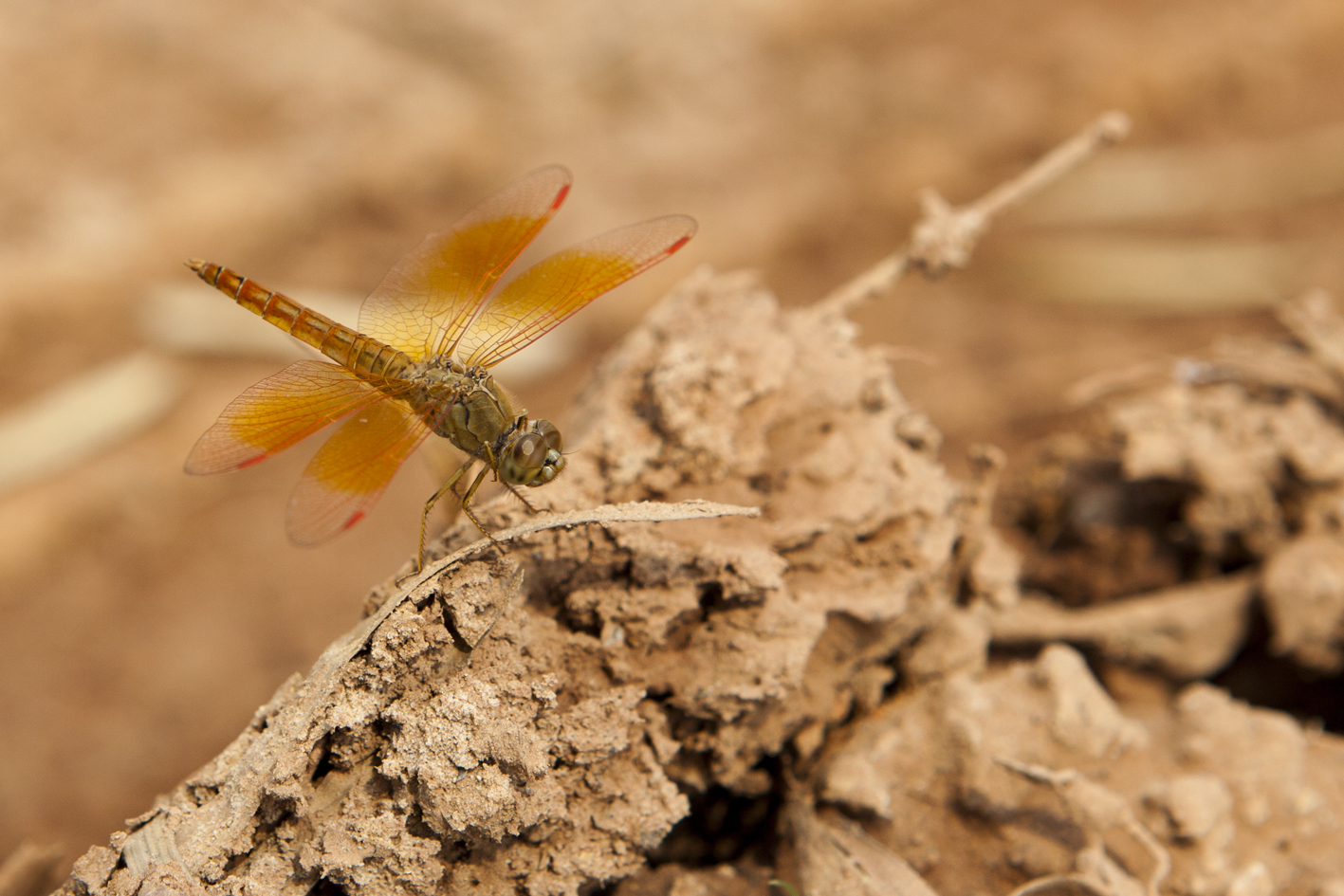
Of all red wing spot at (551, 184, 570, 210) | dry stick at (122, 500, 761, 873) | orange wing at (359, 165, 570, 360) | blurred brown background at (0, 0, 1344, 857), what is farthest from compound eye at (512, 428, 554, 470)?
blurred brown background at (0, 0, 1344, 857)

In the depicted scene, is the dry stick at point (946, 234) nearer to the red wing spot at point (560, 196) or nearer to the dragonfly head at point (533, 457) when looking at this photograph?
the red wing spot at point (560, 196)

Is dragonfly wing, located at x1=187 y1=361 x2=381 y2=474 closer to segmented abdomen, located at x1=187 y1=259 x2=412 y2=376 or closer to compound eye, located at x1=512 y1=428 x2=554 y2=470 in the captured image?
segmented abdomen, located at x1=187 y1=259 x2=412 y2=376

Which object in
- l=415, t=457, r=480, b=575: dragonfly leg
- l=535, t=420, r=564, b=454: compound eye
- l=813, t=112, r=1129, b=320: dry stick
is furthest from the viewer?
l=813, t=112, r=1129, b=320: dry stick

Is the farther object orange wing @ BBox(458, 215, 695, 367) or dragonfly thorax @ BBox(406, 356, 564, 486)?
orange wing @ BBox(458, 215, 695, 367)

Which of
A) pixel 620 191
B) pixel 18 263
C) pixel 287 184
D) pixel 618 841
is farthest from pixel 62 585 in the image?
pixel 618 841

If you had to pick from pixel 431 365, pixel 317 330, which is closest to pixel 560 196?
pixel 431 365

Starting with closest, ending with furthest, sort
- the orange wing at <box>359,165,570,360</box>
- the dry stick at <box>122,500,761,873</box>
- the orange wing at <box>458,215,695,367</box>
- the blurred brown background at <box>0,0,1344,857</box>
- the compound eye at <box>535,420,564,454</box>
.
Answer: the dry stick at <box>122,500,761,873</box> < the compound eye at <box>535,420,564,454</box> < the orange wing at <box>458,215,695,367</box> < the orange wing at <box>359,165,570,360</box> < the blurred brown background at <box>0,0,1344,857</box>

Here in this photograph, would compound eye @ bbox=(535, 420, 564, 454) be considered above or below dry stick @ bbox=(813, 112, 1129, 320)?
below

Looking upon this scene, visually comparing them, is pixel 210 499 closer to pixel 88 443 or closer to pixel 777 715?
pixel 88 443
